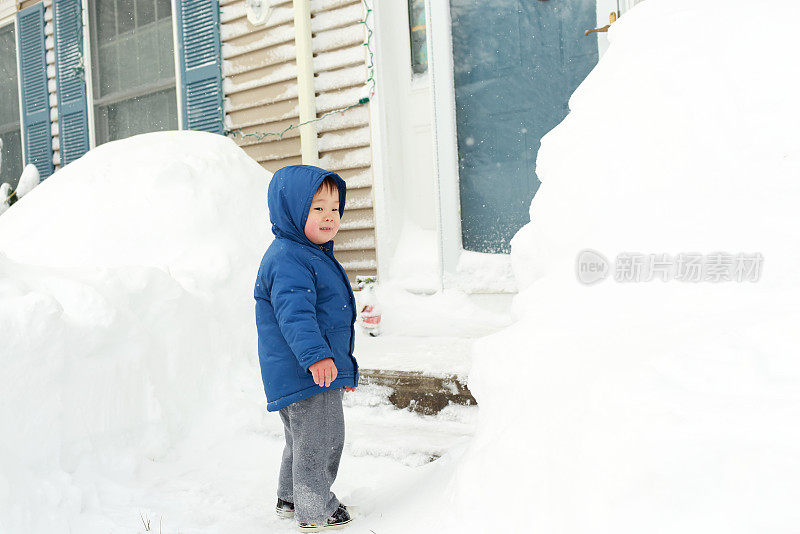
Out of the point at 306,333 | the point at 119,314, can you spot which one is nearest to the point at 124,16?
the point at 119,314

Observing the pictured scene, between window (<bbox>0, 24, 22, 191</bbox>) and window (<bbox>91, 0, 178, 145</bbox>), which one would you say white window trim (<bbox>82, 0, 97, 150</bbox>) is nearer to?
window (<bbox>91, 0, 178, 145</bbox>)

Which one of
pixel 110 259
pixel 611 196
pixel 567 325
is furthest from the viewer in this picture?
pixel 110 259

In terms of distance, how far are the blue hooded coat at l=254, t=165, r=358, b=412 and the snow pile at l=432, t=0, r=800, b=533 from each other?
0.49 m

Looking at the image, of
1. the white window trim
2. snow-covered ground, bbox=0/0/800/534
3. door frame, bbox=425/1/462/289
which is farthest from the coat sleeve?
the white window trim

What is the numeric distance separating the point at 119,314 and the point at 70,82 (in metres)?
5.59

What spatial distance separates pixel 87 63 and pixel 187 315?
206 inches

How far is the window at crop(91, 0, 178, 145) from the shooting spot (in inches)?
255

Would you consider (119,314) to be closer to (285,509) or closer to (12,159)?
(285,509)

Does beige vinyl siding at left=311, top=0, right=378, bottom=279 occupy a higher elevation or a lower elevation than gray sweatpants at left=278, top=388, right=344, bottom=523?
higher

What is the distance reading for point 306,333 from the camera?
1894 mm

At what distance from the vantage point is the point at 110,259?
3.62 meters

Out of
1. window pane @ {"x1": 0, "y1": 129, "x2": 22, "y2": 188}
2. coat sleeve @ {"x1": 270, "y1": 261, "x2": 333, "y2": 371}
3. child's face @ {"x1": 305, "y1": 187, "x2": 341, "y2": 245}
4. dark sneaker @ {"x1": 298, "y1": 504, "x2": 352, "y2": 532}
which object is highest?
window pane @ {"x1": 0, "y1": 129, "x2": 22, "y2": 188}

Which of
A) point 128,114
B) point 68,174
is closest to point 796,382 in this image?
point 68,174

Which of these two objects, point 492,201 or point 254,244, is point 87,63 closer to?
point 254,244
